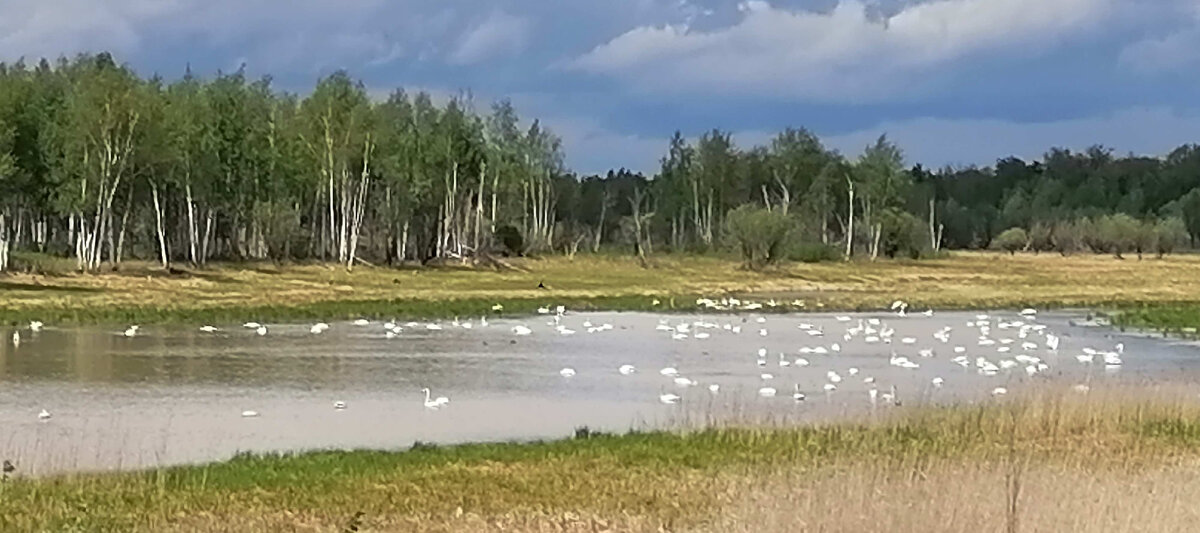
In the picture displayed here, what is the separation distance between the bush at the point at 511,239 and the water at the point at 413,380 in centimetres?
5611

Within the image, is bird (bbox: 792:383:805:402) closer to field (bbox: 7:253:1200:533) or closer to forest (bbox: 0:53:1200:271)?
field (bbox: 7:253:1200:533)

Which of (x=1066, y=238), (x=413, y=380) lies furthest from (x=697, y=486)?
(x=1066, y=238)

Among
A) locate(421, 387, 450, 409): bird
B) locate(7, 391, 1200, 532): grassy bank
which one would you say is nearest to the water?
locate(421, 387, 450, 409): bird

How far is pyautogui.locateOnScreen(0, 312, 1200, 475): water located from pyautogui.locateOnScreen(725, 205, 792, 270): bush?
50181 mm

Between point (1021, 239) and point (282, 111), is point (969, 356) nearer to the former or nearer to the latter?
point (282, 111)

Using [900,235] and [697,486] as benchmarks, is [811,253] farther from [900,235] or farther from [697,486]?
[697,486]

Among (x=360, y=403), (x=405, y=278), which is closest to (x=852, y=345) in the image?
(x=360, y=403)

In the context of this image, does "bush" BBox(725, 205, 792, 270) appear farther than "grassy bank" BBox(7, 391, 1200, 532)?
Yes

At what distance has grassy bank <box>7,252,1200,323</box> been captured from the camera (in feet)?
172

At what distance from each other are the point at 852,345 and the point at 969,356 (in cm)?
401

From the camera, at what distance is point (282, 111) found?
90.5m

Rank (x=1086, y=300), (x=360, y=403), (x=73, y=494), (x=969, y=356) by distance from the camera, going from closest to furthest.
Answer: (x=73, y=494)
(x=360, y=403)
(x=969, y=356)
(x=1086, y=300)

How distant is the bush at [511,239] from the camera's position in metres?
105

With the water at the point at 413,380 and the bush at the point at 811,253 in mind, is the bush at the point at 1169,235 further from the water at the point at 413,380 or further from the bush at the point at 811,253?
the water at the point at 413,380
